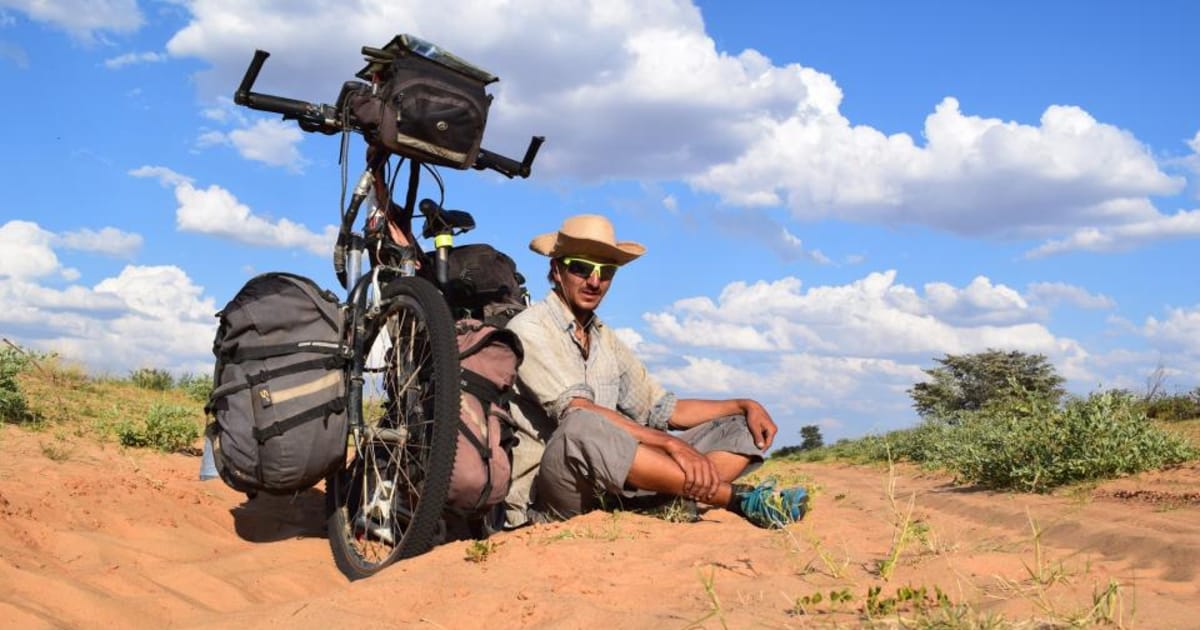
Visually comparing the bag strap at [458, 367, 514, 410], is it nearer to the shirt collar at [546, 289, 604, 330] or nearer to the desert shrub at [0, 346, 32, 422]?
the shirt collar at [546, 289, 604, 330]

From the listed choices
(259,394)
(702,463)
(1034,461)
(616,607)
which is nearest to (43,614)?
(259,394)

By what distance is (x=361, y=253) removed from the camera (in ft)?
15.4

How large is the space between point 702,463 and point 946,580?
1582 mm

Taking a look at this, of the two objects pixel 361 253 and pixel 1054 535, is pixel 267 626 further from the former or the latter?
pixel 1054 535

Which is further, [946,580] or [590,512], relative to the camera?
[590,512]

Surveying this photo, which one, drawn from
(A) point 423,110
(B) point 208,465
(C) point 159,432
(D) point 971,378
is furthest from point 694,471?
(D) point 971,378

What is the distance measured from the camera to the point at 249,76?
470 centimetres

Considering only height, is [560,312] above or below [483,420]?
above

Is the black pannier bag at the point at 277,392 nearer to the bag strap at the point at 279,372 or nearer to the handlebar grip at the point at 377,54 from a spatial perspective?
the bag strap at the point at 279,372

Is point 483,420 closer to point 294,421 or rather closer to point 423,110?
point 294,421

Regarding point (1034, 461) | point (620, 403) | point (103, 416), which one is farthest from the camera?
point (103, 416)

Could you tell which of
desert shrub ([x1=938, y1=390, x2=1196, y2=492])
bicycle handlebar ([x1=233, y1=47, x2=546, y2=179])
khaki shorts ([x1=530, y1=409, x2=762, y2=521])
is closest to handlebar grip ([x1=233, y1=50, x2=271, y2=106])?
bicycle handlebar ([x1=233, y1=47, x2=546, y2=179])

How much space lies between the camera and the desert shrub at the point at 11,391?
7.31 m

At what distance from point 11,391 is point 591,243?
17.7 ft
